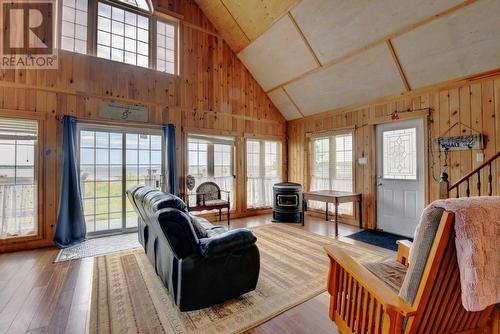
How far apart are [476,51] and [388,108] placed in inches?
56.2

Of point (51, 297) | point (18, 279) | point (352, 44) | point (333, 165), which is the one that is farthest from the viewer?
point (333, 165)

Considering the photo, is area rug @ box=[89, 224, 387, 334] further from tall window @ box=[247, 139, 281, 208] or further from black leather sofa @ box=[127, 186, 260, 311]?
tall window @ box=[247, 139, 281, 208]

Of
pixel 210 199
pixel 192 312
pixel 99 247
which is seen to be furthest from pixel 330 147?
pixel 99 247

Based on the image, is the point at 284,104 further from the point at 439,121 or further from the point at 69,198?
the point at 69,198

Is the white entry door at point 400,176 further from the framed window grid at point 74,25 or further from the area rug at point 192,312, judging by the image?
the framed window grid at point 74,25

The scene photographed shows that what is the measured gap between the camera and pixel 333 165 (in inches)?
221

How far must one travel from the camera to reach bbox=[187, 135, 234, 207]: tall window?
515 cm

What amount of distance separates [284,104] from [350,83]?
1.81m

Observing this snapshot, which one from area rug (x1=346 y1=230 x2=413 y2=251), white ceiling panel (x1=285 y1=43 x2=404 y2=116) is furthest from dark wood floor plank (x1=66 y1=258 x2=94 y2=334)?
white ceiling panel (x1=285 y1=43 x2=404 y2=116)

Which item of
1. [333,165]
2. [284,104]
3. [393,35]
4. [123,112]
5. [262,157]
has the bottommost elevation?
[333,165]

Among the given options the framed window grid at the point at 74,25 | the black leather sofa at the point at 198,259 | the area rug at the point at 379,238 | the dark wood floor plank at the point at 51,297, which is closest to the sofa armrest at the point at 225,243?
the black leather sofa at the point at 198,259

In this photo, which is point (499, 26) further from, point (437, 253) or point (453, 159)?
point (437, 253)

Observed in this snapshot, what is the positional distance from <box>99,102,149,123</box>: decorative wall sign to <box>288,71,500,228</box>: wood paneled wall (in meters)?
3.99

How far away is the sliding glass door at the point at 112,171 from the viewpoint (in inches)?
164
